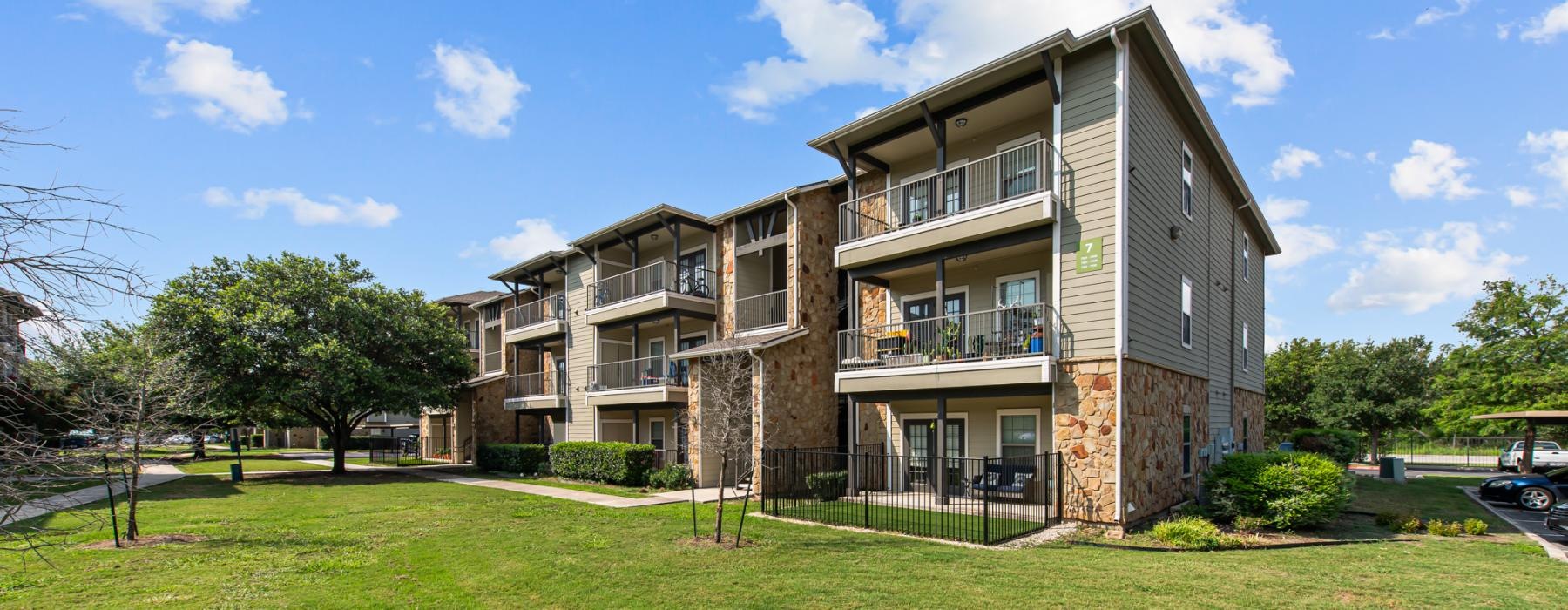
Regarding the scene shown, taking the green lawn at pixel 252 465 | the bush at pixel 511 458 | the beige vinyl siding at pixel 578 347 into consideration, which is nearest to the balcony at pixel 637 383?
the beige vinyl siding at pixel 578 347

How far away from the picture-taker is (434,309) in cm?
2842

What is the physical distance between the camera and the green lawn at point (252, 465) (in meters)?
28.7

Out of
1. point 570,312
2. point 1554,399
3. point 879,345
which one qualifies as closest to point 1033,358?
point 879,345

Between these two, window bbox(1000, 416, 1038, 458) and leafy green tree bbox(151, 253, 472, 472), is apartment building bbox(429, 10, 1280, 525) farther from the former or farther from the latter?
leafy green tree bbox(151, 253, 472, 472)

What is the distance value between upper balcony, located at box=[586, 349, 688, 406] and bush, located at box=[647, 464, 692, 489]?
227 centimetres

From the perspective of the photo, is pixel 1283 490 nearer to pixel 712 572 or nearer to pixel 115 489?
pixel 712 572

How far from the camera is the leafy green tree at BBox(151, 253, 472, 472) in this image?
22.3 metres

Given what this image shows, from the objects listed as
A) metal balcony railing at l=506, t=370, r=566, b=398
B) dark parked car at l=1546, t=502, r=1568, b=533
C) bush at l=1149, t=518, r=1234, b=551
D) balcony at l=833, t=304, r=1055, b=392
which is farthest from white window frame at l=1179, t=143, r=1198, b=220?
metal balcony railing at l=506, t=370, r=566, b=398

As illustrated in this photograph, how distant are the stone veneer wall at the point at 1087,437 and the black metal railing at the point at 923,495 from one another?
302 millimetres

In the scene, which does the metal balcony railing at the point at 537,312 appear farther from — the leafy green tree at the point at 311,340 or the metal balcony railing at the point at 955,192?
the metal balcony railing at the point at 955,192

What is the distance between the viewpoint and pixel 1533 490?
16922mm

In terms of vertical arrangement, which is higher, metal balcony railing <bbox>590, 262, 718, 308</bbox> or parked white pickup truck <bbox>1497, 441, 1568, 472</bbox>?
metal balcony railing <bbox>590, 262, 718, 308</bbox>

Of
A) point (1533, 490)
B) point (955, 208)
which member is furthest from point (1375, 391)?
point (955, 208)

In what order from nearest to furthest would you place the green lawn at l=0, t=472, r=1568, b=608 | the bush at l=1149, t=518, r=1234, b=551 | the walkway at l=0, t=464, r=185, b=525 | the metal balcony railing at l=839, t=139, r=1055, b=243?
A: the green lawn at l=0, t=472, r=1568, b=608 < the bush at l=1149, t=518, r=1234, b=551 < the metal balcony railing at l=839, t=139, r=1055, b=243 < the walkway at l=0, t=464, r=185, b=525
